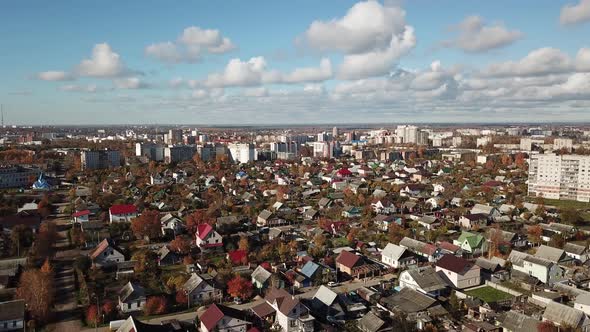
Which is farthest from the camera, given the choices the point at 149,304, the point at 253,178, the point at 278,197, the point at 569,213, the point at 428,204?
the point at 253,178

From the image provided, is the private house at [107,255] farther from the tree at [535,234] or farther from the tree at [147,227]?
the tree at [535,234]

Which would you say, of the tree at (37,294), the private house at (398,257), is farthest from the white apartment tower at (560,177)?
the tree at (37,294)

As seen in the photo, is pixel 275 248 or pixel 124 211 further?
pixel 124 211

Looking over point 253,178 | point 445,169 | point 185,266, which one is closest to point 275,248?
point 185,266

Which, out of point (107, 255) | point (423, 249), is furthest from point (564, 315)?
point (107, 255)

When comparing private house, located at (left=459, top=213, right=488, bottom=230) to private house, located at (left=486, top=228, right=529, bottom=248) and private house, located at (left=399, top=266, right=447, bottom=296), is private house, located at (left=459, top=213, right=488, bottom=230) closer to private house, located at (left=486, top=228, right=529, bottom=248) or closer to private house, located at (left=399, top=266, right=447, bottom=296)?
private house, located at (left=486, top=228, right=529, bottom=248)

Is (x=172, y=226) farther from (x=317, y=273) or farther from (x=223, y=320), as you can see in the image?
(x=223, y=320)

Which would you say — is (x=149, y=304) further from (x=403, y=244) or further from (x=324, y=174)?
(x=324, y=174)
